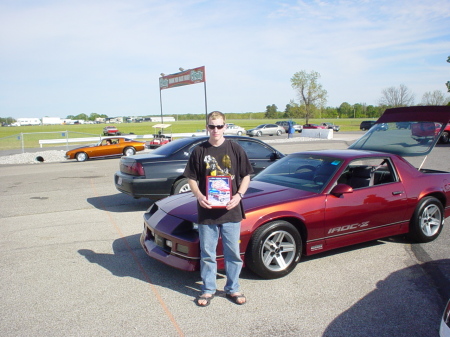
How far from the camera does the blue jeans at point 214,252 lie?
3.55 metres

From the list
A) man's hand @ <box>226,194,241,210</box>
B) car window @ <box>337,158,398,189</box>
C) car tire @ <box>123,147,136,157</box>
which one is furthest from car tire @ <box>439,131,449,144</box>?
man's hand @ <box>226,194,241,210</box>

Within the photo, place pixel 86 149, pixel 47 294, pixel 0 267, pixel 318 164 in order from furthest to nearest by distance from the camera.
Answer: pixel 86 149 → pixel 318 164 → pixel 0 267 → pixel 47 294

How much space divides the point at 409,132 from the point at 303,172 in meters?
2.32

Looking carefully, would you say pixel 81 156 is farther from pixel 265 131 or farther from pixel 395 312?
pixel 265 131

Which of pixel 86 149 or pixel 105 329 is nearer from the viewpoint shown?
pixel 105 329

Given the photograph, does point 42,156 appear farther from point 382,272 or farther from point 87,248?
point 382,272

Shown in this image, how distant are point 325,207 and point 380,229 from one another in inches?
39.4

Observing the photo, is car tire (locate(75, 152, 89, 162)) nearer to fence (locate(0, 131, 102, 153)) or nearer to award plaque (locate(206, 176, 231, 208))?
fence (locate(0, 131, 102, 153))

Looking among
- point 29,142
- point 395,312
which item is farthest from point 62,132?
point 395,312

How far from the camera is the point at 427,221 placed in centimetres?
541

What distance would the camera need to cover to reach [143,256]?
5039 millimetres

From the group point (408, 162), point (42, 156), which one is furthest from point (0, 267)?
point (42, 156)

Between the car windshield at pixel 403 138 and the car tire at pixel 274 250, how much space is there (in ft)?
8.98

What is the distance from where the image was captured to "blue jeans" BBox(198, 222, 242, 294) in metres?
3.55
